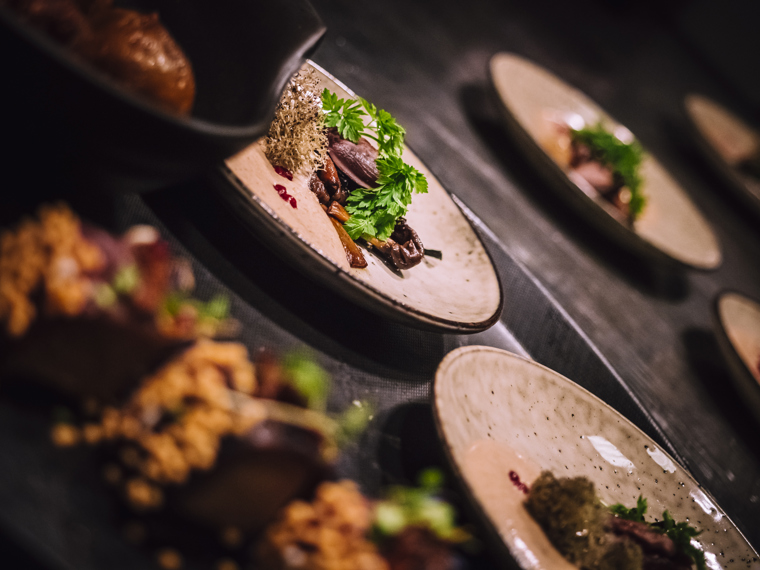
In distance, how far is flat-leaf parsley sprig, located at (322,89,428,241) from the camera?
1.38m

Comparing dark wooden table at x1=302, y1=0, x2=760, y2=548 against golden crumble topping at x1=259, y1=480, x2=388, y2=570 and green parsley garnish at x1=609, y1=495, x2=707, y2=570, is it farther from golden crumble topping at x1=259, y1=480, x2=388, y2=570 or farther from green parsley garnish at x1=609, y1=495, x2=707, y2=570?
golden crumble topping at x1=259, y1=480, x2=388, y2=570

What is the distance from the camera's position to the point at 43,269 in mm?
647

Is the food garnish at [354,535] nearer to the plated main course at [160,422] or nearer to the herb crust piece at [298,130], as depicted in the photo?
the plated main course at [160,422]

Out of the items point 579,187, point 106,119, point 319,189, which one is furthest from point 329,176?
point 579,187

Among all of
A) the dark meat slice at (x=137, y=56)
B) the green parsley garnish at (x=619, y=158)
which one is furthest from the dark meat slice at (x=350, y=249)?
the green parsley garnish at (x=619, y=158)

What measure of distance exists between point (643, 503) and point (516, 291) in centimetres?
72

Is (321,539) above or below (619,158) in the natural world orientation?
below

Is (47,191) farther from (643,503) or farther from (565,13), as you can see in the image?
(565,13)

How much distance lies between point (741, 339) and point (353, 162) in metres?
2.22

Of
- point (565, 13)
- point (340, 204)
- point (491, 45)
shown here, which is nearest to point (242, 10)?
point (340, 204)

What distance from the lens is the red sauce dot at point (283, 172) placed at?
1.24 meters

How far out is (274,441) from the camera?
0.70m

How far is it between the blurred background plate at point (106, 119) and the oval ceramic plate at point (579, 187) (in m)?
1.58

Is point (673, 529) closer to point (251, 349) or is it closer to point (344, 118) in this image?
point (251, 349)
